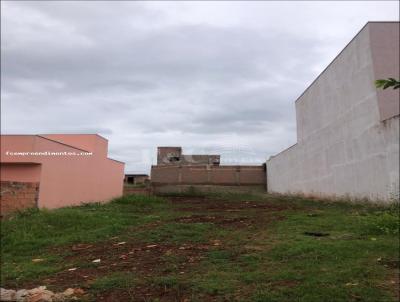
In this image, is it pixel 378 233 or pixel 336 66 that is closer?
pixel 378 233

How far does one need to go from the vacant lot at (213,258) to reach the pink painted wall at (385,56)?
295cm

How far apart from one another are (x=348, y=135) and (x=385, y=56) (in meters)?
2.67

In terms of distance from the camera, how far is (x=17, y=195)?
11023 millimetres

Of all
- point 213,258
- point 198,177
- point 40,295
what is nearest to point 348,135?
point 213,258

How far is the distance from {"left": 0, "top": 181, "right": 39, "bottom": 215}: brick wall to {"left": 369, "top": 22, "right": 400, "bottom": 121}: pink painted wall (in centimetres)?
964

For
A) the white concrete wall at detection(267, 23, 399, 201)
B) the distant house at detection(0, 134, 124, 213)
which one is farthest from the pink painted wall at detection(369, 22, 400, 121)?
the distant house at detection(0, 134, 124, 213)

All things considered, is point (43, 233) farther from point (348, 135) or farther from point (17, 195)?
point (348, 135)

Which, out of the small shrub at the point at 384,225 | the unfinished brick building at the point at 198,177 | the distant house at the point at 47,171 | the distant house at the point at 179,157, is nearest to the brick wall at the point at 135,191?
the unfinished brick building at the point at 198,177

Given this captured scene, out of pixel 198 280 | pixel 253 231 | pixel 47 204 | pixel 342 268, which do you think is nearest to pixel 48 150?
pixel 47 204

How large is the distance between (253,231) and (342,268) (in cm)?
311

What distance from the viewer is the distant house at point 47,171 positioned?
10.9 meters

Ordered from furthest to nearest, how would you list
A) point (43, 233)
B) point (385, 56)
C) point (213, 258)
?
point (385, 56) < point (43, 233) < point (213, 258)

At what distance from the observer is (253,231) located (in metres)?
7.71

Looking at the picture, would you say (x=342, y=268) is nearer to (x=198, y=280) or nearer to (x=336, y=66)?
(x=198, y=280)
